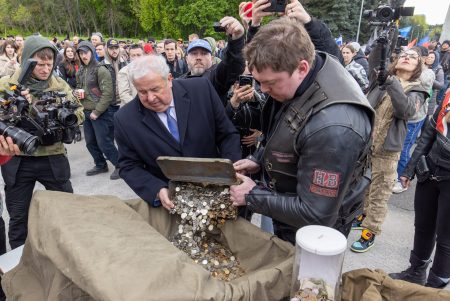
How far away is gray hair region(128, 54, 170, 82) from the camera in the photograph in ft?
6.80

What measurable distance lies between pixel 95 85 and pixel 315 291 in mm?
4944

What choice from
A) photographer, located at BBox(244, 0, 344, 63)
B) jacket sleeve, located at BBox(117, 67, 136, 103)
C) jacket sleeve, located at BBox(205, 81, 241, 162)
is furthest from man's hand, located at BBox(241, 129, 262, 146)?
jacket sleeve, located at BBox(117, 67, 136, 103)

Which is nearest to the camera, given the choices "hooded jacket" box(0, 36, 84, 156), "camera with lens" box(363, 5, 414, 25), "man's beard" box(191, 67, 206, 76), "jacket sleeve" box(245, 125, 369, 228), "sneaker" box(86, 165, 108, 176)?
"jacket sleeve" box(245, 125, 369, 228)

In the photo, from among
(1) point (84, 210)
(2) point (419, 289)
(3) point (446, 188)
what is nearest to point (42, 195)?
(1) point (84, 210)

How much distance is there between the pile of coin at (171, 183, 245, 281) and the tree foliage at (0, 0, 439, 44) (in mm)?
32656

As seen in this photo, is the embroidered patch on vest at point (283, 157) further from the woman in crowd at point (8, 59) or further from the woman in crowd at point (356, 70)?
the woman in crowd at point (8, 59)

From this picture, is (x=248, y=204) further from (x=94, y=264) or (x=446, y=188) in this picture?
(x=446, y=188)

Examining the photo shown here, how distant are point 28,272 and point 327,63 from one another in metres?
1.77

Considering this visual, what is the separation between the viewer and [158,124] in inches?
86.9

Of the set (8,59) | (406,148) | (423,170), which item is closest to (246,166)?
(423,170)

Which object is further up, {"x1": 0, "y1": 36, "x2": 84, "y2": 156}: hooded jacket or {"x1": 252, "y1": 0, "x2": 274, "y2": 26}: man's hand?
{"x1": 252, "y1": 0, "x2": 274, "y2": 26}: man's hand

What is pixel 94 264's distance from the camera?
121 centimetres

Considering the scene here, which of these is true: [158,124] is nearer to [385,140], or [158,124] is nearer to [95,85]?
[385,140]

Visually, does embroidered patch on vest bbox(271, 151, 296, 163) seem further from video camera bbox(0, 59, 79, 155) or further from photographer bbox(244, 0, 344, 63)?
video camera bbox(0, 59, 79, 155)
